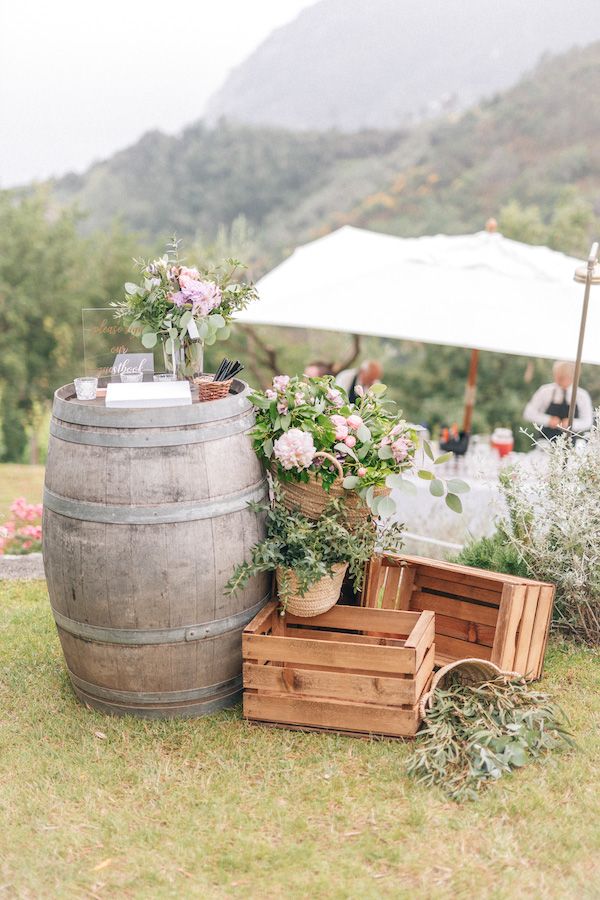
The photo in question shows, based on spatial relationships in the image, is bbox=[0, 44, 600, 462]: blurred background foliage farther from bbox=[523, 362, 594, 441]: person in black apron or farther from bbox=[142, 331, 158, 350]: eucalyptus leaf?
bbox=[142, 331, 158, 350]: eucalyptus leaf

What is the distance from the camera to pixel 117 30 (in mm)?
43031

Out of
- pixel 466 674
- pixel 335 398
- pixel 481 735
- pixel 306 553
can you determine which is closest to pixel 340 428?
pixel 335 398

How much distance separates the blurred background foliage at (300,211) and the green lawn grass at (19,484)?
3.69 m

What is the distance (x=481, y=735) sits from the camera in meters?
3.25

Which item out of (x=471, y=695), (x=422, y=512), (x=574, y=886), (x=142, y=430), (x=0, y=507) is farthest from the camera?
(x=0, y=507)

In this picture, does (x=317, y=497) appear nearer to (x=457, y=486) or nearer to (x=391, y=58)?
(x=457, y=486)

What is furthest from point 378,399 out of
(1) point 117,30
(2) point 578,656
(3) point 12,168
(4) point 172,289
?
(1) point 117,30

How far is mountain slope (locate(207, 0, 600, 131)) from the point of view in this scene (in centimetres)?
4322

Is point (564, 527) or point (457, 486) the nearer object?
point (457, 486)

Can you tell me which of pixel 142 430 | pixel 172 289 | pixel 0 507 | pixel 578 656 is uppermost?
pixel 172 289

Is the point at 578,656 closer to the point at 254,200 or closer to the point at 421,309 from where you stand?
the point at 421,309

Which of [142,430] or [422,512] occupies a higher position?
[142,430]

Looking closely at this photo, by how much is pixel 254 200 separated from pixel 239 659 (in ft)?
103

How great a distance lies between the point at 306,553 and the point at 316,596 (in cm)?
28
